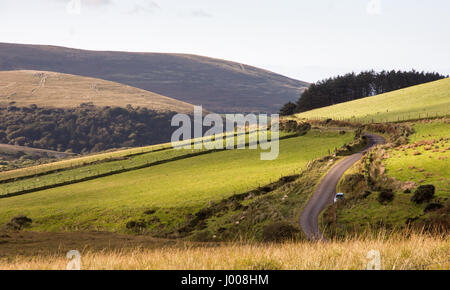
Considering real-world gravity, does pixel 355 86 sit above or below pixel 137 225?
above

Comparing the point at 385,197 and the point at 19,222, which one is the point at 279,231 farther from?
the point at 19,222

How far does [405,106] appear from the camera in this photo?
10644 cm

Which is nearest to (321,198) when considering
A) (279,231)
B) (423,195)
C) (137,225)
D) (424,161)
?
(279,231)

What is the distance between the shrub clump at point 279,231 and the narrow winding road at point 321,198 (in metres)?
1.25

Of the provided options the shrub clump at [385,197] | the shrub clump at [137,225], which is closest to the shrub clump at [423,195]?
the shrub clump at [385,197]

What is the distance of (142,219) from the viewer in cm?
5128

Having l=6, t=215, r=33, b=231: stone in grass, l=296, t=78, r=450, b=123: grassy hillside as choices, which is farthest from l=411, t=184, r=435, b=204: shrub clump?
l=296, t=78, r=450, b=123: grassy hillside

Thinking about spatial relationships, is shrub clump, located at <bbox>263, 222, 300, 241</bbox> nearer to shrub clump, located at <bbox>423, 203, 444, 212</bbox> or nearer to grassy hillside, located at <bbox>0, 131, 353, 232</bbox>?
shrub clump, located at <bbox>423, 203, 444, 212</bbox>

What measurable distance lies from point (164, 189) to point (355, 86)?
Answer: 480 feet

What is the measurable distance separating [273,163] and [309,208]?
28524 mm

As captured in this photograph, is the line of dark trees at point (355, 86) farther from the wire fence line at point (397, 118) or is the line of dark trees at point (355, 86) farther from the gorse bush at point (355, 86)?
the wire fence line at point (397, 118)

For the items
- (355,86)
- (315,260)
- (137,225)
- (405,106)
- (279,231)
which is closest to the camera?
(315,260)
